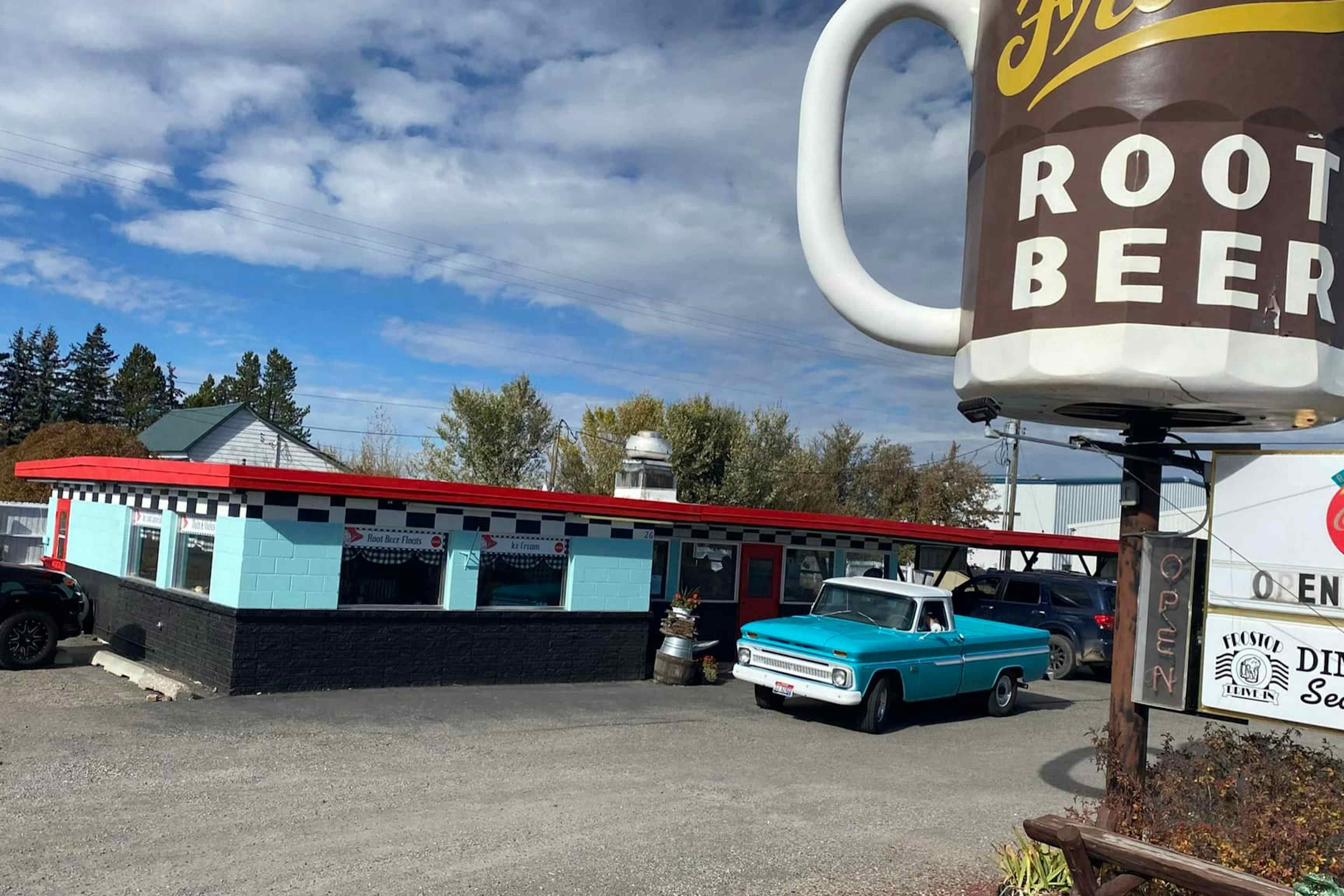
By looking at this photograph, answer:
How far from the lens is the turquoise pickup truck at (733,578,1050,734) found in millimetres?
11898

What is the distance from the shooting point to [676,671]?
14.7 metres

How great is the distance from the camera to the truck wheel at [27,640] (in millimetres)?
12555

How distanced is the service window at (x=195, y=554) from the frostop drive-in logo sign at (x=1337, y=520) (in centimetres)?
1127

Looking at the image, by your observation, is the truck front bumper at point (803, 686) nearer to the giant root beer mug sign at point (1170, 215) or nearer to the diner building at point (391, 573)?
the diner building at point (391, 573)

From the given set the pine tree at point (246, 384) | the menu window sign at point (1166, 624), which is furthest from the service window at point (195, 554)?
the pine tree at point (246, 384)

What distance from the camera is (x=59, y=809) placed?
283 inches

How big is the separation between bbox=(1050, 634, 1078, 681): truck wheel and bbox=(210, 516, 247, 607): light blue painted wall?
43.6ft

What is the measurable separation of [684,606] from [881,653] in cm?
384

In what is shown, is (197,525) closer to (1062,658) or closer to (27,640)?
(27,640)

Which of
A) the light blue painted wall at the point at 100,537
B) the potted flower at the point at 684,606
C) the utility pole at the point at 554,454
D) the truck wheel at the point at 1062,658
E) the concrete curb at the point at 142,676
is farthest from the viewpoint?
the utility pole at the point at 554,454

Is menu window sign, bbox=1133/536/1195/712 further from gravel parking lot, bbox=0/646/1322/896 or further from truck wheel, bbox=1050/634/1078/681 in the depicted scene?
truck wheel, bbox=1050/634/1078/681

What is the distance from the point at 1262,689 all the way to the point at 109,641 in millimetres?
14721

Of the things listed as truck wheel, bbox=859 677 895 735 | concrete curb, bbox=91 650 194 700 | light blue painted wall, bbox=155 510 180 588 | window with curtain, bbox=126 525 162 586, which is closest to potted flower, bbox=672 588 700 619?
truck wheel, bbox=859 677 895 735

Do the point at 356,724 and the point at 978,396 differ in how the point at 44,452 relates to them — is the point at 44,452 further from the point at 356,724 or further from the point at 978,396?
the point at 978,396
